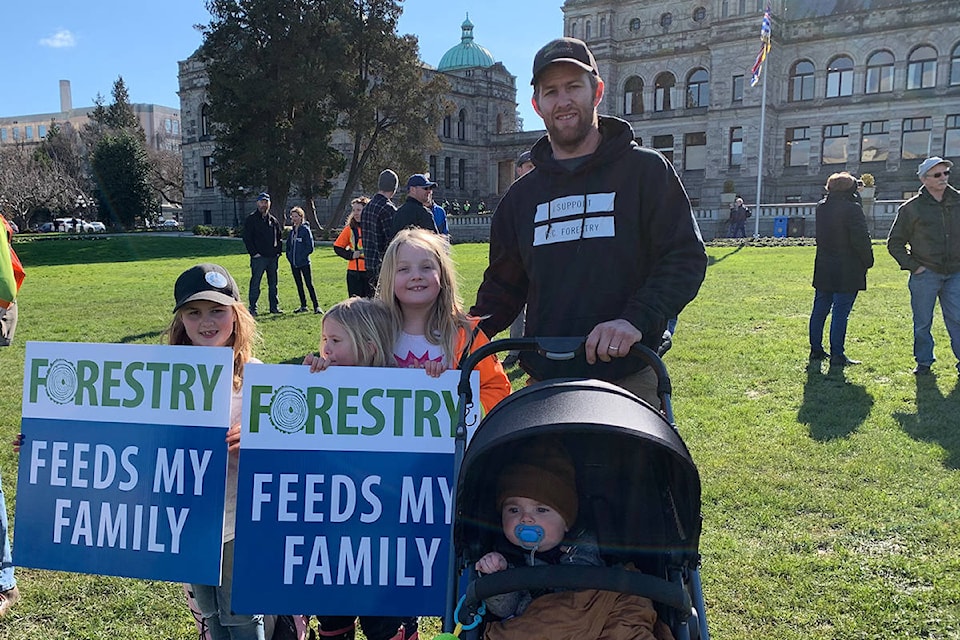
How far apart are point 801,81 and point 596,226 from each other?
59.1 metres

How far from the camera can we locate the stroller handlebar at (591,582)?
1929mm

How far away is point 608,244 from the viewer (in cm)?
278

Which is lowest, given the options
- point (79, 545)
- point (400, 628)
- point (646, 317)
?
point (400, 628)

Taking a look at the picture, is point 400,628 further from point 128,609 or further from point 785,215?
point 785,215

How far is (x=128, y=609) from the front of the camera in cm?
365

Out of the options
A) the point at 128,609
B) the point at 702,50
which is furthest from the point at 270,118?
the point at 128,609

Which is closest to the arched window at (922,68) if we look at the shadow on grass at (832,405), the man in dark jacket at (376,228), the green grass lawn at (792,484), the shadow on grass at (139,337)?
the green grass lawn at (792,484)

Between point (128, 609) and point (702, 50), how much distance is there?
5956cm

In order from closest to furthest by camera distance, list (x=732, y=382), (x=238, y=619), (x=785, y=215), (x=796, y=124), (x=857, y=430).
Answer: (x=238, y=619)
(x=857, y=430)
(x=732, y=382)
(x=785, y=215)
(x=796, y=124)

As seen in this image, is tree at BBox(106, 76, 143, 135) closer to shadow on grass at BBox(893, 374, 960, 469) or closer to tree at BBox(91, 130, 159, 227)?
tree at BBox(91, 130, 159, 227)

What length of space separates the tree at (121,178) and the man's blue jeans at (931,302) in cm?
5674

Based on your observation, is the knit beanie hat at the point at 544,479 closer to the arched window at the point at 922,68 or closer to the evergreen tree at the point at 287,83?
the evergreen tree at the point at 287,83

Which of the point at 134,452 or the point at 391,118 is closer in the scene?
the point at 134,452

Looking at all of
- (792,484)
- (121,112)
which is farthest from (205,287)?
(121,112)
